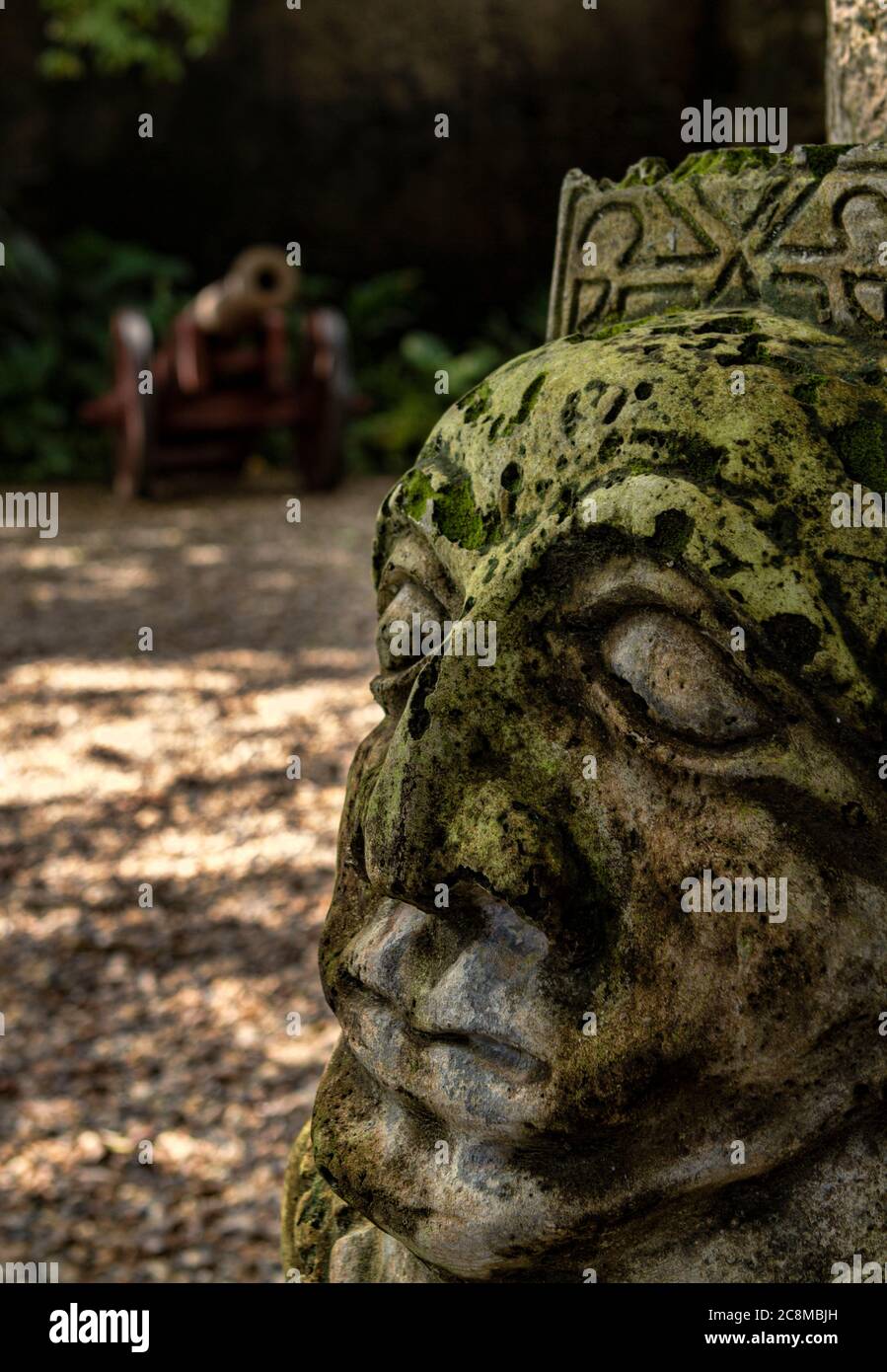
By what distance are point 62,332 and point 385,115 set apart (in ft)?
12.4

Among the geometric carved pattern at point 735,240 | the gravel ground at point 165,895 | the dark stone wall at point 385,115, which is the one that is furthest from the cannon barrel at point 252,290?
the geometric carved pattern at point 735,240

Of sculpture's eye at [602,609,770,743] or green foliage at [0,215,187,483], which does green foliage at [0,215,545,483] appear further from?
sculpture's eye at [602,609,770,743]

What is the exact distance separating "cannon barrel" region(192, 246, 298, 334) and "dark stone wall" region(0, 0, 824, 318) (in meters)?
3.92

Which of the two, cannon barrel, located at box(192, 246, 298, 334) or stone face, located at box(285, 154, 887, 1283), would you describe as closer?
stone face, located at box(285, 154, 887, 1283)

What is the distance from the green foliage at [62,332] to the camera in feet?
42.9

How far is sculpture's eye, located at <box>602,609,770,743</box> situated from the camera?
144 centimetres

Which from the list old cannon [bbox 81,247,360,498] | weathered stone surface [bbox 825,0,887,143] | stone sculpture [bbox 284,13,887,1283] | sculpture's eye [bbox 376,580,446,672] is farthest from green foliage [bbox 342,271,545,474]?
stone sculpture [bbox 284,13,887,1283]

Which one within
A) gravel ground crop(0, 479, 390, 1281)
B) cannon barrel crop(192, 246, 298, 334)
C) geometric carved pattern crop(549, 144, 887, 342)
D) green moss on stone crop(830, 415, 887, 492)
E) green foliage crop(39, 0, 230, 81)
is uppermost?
green foliage crop(39, 0, 230, 81)

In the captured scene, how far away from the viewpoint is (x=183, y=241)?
15.0m

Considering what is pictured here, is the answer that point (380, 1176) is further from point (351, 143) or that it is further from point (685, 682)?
point (351, 143)

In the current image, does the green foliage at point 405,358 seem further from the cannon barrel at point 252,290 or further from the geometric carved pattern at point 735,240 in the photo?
the geometric carved pattern at point 735,240

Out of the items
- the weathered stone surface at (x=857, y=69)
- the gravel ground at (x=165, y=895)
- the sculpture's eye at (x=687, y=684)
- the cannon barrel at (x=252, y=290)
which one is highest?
the cannon barrel at (x=252, y=290)

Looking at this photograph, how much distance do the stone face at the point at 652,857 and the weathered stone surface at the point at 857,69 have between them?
886 mm

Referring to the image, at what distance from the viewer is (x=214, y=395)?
12125 mm
